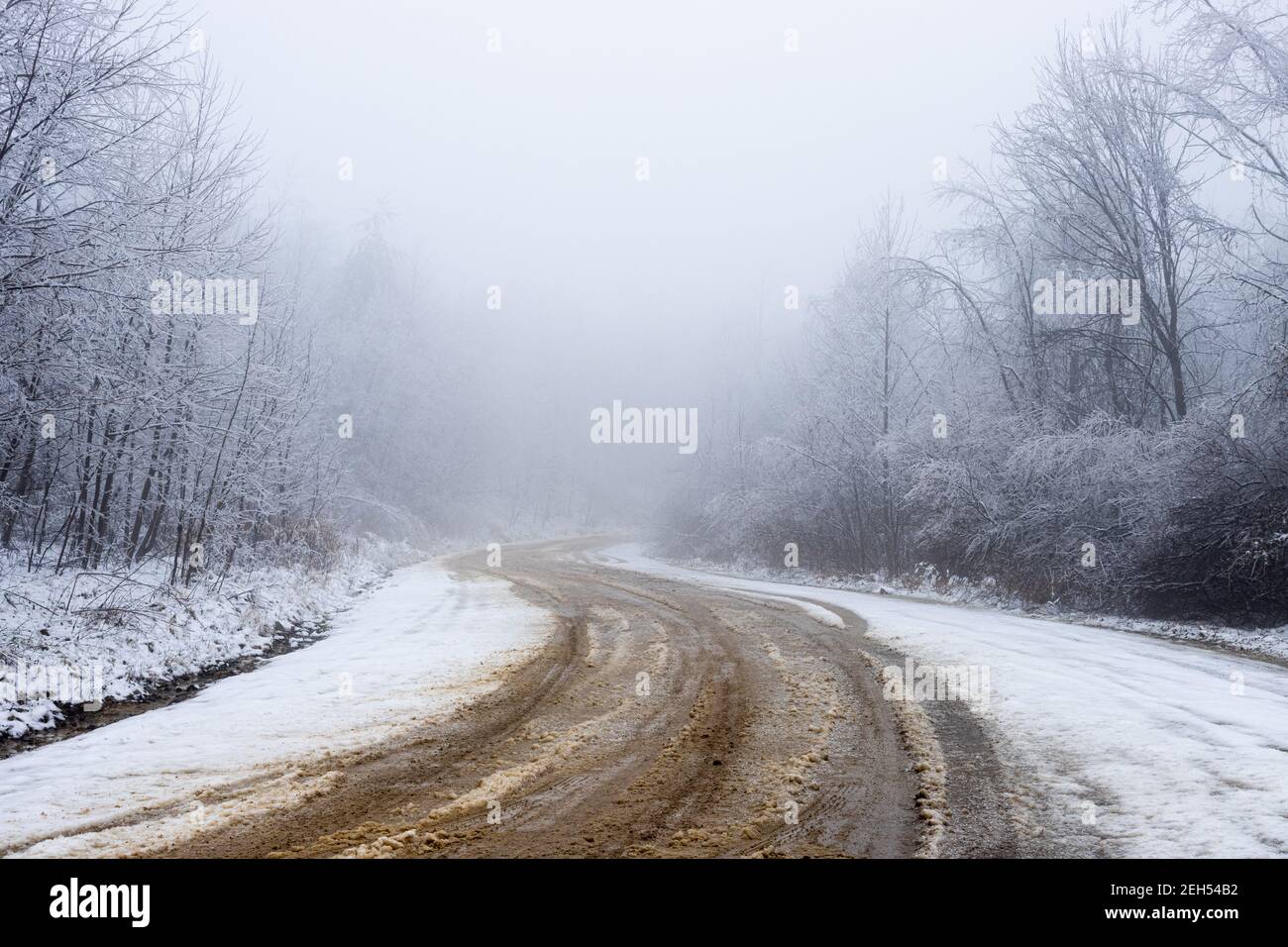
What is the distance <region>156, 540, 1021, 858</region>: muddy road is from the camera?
3.69 meters

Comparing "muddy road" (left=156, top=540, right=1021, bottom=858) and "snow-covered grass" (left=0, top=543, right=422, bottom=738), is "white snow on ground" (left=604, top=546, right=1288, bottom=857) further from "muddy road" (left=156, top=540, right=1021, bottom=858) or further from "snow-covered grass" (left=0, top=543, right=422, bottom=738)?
"snow-covered grass" (left=0, top=543, right=422, bottom=738)

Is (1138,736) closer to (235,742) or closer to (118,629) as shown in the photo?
(235,742)

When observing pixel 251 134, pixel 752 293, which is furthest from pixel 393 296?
→ pixel 251 134

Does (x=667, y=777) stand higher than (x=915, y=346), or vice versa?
(x=915, y=346)

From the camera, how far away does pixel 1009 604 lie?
15883 millimetres

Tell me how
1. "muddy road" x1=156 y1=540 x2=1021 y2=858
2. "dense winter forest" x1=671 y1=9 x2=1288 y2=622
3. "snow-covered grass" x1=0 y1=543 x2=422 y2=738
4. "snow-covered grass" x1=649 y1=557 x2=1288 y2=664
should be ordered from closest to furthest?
"muddy road" x1=156 y1=540 x2=1021 y2=858 → "snow-covered grass" x1=0 y1=543 x2=422 y2=738 → "snow-covered grass" x1=649 y1=557 x2=1288 y2=664 → "dense winter forest" x1=671 y1=9 x2=1288 y2=622

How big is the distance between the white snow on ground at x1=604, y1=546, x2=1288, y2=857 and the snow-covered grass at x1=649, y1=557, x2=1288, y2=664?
3.30ft

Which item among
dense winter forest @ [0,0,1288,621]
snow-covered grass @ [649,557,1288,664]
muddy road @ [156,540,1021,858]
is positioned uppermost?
dense winter forest @ [0,0,1288,621]

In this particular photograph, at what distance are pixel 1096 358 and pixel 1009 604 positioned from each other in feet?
21.6

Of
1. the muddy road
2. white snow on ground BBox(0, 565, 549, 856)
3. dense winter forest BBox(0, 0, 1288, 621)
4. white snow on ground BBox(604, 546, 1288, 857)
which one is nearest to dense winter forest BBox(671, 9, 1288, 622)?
dense winter forest BBox(0, 0, 1288, 621)

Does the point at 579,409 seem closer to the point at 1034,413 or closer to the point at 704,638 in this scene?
the point at 1034,413

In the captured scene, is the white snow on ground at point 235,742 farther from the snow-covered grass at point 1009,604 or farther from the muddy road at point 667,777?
the snow-covered grass at point 1009,604

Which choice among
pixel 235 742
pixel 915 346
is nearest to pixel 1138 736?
pixel 235 742

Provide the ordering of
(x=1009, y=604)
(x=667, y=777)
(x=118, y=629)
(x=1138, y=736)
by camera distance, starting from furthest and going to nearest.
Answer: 1. (x=1009, y=604)
2. (x=118, y=629)
3. (x=1138, y=736)
4. (x=667, y=777)
